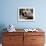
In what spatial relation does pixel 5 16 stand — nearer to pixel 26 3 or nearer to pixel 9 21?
pixel 9 21

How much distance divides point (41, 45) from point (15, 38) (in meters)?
0.79

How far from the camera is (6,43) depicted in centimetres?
383

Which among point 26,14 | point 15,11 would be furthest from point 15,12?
point 26,14

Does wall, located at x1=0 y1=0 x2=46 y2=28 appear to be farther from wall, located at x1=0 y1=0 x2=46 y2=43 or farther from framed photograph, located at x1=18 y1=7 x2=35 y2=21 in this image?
framed photograph, located at x1=18 y1=7 x2=35 y2=21

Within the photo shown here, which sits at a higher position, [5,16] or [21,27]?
[5,16]

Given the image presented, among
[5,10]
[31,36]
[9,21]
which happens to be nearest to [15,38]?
[31,36]

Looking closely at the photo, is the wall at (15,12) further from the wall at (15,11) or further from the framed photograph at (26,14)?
the framed photograph at (26,14)

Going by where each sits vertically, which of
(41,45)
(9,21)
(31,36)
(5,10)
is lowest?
(41,45)

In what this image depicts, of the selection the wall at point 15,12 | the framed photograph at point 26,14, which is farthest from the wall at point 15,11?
the framed photograph at point 26,14

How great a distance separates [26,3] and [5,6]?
0.69 m

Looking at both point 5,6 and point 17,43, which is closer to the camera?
point 17,43

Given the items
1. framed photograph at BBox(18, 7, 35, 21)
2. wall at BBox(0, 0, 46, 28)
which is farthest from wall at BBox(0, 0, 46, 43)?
framed photograph at BBox(18, 7, 35, 21)

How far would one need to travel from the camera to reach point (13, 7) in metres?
4.30

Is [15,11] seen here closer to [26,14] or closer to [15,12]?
[15,12]
